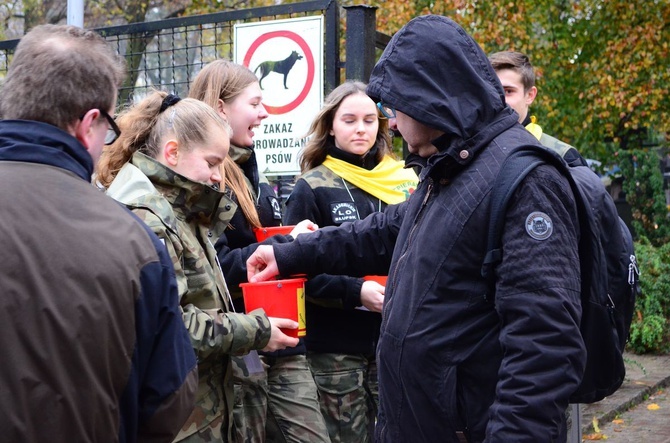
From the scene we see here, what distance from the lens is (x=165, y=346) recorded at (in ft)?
7.35

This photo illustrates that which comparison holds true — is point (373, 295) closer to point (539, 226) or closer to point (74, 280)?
point (539, 226)

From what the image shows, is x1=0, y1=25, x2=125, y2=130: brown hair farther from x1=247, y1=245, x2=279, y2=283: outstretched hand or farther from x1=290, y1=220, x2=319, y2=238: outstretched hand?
x1=290, y1=220, x2=319, y2=238: outstretched hand

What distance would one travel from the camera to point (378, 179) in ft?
15.9

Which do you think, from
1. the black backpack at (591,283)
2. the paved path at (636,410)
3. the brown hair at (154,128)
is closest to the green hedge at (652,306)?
the paved path at (636,410)

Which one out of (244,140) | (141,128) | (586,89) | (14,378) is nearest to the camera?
(14,378)

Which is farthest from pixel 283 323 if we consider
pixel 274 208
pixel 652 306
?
pixel 652 306

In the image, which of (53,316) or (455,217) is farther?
(455,217)

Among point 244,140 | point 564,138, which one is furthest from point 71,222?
point 564,138

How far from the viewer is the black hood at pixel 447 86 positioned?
2682 millimetres

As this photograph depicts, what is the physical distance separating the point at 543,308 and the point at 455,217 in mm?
365

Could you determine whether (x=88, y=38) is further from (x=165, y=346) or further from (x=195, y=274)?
(x=195, y=274)

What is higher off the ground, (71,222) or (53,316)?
(71,222)

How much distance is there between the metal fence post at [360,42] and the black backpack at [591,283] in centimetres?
289

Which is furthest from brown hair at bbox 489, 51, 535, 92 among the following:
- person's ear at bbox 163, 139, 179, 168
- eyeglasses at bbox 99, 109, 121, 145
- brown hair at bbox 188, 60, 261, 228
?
eyeglasses at bbox 99, 109, 121, 145
